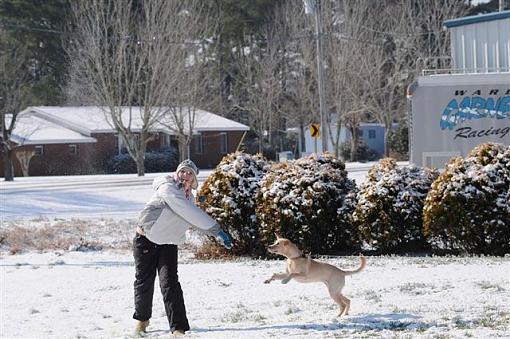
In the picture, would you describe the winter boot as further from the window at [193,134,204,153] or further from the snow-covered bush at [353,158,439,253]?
the window at [193,134,204,153]

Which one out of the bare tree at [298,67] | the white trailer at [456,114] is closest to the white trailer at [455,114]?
the white trailer at [456,114]

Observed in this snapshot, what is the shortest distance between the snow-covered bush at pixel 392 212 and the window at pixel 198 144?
42452 millimetres

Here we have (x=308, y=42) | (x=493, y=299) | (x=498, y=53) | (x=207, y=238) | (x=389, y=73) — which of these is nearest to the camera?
(x=493, y=299)

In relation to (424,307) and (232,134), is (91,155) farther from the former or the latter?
(424,307)

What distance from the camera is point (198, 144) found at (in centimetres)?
5622

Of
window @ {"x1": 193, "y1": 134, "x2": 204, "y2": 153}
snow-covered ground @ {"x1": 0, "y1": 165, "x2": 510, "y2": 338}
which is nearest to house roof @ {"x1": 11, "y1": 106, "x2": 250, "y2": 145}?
window @ {"x1": 193, "y1": 134, "x2": 204, "y2": 153}

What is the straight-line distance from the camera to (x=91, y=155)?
51.8 m

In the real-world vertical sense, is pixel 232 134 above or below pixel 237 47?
below

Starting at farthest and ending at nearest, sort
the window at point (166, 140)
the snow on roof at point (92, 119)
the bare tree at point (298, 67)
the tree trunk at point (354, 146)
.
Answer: the window at point (166, 140) → the tree trunk at point (354, 146) → the bare tree at point (298, 67) → the snow on roof at point (92, 119)

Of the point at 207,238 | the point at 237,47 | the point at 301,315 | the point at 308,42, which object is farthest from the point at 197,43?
the point at 301,315

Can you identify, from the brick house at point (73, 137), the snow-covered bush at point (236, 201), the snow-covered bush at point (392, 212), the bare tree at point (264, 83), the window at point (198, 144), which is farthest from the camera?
the window at point (198, 144)

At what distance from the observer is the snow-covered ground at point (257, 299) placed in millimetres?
8219

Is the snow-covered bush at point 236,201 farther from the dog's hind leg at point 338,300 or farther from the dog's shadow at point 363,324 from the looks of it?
the dog's shadow at point 363,324

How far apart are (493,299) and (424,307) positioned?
2.52ft
